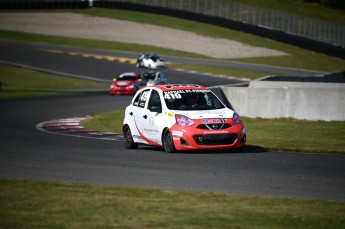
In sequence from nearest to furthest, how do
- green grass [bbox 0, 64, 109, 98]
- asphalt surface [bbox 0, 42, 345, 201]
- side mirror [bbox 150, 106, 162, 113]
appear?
asphalt surface [bbox 0, 42, 345, 201] → side mirror [bbox 150, 106, 162, 113] → green grass [bbox 0, 64, 109, 98]

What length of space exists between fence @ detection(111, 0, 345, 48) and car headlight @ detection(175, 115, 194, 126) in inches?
1822

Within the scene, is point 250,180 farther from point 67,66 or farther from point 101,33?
point 101,33

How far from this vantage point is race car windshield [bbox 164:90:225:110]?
1738 cm

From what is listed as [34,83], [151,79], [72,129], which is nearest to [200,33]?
[34,83]

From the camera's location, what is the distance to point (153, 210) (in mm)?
9648

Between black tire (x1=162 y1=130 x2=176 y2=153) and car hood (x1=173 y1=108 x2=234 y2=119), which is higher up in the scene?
car hood (x1=173 y1=108 x2=234 y2=119)

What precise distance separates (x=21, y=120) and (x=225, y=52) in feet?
132

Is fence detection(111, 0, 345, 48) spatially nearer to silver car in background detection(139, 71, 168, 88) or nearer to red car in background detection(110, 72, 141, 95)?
silver car in background detection(139, 71, 168, 88)

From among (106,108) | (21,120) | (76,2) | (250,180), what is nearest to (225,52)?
(76,2)

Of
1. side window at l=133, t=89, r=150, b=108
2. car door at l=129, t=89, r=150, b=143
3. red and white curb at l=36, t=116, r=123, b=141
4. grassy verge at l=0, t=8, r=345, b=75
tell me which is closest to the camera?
car door at l=129, t=89, r=150, b=143

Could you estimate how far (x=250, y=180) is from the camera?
12305 mm

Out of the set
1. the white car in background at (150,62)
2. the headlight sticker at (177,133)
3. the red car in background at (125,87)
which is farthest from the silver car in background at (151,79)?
the headlight sticker at (177,133)

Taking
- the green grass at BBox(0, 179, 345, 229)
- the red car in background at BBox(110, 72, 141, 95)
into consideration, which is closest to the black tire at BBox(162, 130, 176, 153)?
the green grass at BBox(0, 179, 345, 229)

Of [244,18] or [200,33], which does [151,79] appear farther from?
[200,33]
